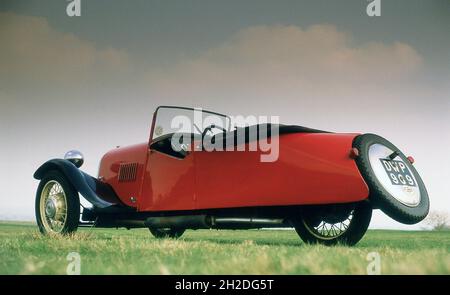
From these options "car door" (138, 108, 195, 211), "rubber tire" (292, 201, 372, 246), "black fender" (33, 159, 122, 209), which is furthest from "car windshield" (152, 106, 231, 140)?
"rubber tire" (292, 201, 372, 246)

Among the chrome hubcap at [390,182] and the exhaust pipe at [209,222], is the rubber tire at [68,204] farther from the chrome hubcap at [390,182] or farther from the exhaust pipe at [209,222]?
the chrome hubcap at [390,182]

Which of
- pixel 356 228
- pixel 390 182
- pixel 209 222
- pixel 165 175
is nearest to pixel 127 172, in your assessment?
pixel 165 175

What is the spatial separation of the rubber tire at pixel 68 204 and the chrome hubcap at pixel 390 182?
2.83 meters

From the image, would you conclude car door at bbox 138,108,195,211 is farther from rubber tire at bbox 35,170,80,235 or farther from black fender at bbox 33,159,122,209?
rubber tire at bbox 35,170,80,235

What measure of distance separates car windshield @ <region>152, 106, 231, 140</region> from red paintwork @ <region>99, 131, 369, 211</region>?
0.29m

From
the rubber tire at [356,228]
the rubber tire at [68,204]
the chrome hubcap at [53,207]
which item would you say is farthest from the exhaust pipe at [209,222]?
the chrome hubcap at [53,207]

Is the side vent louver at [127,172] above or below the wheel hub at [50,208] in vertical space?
above

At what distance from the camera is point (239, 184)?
357 cm

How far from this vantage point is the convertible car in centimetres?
321

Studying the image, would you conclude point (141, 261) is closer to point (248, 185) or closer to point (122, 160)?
point (248, 185)

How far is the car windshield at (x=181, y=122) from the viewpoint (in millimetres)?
4602

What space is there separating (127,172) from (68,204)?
66 centimetres

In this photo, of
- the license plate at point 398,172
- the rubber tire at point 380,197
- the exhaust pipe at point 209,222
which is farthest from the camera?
the exhaust pipe at point 209,222
